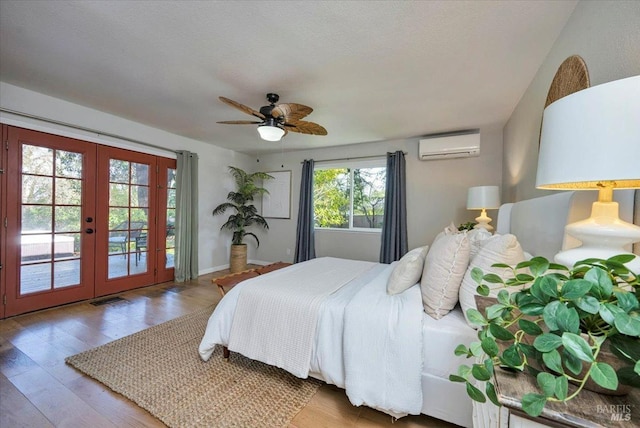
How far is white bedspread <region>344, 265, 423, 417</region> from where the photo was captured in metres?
1.30

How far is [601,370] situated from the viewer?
1.47 ft

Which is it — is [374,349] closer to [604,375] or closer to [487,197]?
[604,375]

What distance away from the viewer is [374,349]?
1.36m

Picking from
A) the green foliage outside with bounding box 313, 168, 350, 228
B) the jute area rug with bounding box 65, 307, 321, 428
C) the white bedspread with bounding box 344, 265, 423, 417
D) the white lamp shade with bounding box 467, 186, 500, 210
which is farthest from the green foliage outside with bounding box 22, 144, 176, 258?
the white lamp shade with bounding box 467, 186, 500, 210

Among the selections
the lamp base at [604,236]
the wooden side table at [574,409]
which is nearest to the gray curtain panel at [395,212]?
the lamp base at [604,236]

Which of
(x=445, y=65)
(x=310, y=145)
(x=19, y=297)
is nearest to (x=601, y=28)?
(x=445, y=65)

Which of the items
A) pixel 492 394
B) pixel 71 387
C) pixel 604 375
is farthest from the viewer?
pixel 71 387

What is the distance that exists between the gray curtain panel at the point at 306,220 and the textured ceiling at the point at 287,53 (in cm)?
173

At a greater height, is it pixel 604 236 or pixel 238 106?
pixel 238 106

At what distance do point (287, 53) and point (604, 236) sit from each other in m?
2.06

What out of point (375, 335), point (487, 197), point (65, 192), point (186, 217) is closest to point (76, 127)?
point (65, 192)

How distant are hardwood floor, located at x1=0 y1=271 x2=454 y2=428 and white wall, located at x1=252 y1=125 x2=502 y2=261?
112 inches

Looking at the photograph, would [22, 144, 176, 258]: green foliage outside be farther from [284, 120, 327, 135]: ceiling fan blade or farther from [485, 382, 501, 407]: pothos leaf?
[485, 382, 501, 407]: pothos leaf

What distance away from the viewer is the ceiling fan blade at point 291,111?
2.19 meters
